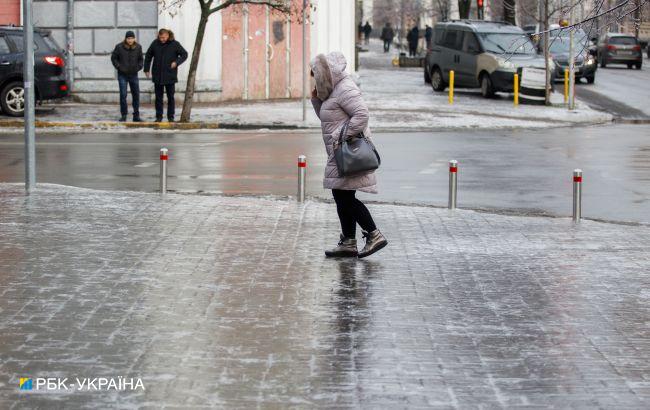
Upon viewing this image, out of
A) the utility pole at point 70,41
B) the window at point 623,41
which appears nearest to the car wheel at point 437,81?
the utility pole at point 70,41

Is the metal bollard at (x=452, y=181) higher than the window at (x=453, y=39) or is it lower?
lower

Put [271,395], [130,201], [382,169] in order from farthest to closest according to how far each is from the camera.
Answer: [382,169] < [130,201] < [271,395]

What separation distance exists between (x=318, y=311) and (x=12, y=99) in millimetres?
19974

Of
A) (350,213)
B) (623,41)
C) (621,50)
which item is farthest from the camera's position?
(623,41)

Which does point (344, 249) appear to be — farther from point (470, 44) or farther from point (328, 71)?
point (470, 44)

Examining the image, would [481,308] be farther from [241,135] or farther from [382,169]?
[241,135]

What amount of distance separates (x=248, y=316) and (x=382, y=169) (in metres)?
10.8

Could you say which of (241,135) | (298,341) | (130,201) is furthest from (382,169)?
(298,341)

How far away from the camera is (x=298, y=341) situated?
7789mm

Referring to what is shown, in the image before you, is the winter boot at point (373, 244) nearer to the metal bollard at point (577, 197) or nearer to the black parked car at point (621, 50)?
the metal bollard at point (577, 197)

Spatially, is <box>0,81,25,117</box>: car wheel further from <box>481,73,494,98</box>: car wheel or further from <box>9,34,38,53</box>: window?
<box>481,73,494,98</box>: car wheel

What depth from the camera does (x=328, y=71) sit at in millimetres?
10688

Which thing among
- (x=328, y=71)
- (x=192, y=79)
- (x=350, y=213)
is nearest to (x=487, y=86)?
(x=192, y=79)

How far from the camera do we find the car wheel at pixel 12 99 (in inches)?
1076
